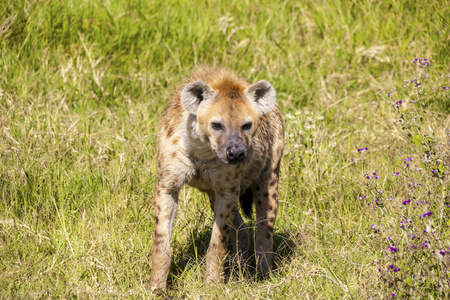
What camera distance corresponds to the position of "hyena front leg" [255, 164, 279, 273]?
14.7 feet

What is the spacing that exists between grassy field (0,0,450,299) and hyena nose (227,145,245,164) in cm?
74

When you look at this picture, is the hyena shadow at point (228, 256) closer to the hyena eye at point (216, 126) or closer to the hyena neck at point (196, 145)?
the hyena neck at point (196, 145)

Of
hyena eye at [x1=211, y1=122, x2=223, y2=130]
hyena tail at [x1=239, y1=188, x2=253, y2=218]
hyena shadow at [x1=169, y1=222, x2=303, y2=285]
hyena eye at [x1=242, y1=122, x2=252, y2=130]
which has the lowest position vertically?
hyena shadow at [x1=169, y1=222, x2=303, y2=285]

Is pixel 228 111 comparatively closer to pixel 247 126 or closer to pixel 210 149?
pixel 247 126

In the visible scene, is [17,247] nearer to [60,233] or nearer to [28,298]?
[60,233]

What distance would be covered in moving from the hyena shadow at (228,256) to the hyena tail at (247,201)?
0.20 metres

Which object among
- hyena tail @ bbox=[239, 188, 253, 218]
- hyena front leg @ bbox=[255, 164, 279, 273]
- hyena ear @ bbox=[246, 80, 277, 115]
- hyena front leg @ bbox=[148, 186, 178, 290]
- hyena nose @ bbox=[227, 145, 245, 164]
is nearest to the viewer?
hyena nose @ bbox=[227, 145, 245, 164]

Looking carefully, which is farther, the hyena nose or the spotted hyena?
the spotted hyena


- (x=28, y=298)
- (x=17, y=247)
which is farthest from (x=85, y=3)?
(x=28, y=298)

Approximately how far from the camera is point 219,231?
404cm

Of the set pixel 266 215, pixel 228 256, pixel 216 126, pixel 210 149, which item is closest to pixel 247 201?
pixel 266 215

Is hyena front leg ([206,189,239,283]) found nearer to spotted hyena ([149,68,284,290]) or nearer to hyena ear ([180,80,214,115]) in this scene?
spotted hyena ([149,68,284,290])

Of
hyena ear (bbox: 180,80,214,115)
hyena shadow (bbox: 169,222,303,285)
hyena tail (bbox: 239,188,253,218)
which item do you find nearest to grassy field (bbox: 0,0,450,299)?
hyena shadow (bbox: 169,222,303,285)

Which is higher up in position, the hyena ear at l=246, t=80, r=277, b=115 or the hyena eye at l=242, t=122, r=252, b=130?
the hyena ear at l=246, t=80, r=277, b=115
